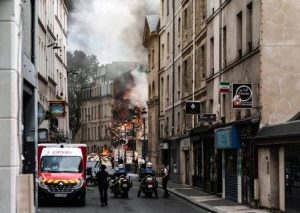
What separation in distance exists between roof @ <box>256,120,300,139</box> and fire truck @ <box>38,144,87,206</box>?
751 centimetres

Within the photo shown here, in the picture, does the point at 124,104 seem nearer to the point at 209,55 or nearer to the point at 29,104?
the point at 209,55

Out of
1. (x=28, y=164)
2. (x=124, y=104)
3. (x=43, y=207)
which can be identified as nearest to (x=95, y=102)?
(x=124, y=104)

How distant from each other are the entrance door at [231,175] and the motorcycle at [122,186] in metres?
5.01

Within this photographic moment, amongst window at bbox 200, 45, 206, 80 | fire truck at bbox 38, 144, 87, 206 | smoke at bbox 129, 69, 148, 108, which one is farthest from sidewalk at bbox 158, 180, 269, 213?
smoke at bbox 129, 69, 148, 108

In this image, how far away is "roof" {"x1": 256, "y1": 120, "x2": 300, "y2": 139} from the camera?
20.4 m

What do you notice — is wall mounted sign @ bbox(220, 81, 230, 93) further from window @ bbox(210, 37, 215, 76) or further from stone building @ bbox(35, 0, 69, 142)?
stone building @ bbox(35, 0, 69, 142)

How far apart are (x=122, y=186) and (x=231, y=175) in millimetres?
5849

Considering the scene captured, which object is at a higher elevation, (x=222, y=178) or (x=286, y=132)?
(x=286, y=132)

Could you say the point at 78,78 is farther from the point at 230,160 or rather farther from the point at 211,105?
the point at 230,160

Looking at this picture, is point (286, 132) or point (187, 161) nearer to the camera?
point (286, 132)

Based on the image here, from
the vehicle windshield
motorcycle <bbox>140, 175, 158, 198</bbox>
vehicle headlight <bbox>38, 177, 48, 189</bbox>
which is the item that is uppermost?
the vehicle windshield

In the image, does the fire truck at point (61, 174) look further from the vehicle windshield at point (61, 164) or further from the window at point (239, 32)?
the window at point (239, 32)

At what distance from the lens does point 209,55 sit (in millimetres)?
35031

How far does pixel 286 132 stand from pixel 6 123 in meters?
12.3
